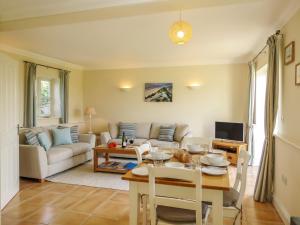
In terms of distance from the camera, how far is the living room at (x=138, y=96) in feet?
8.66

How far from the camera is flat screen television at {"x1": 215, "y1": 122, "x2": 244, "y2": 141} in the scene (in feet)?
17.0

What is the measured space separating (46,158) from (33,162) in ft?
0.69

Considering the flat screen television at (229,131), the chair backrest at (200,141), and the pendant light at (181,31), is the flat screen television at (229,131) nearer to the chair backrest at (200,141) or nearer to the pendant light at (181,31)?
the chair backrest at (200,141)

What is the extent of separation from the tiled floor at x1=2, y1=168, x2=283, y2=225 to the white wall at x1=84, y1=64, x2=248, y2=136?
2.50m

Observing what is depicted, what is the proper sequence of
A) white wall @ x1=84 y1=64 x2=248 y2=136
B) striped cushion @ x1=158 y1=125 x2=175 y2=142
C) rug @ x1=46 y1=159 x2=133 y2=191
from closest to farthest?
rug @ x1=46 y1=159 x2=133 y2=191, striped cushion @ x1=158 y1=125 x2=175 y2=142, white wall @ x1=84 y1=64 x2=248 y2=136

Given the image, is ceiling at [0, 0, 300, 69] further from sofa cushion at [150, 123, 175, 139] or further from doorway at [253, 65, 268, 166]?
sofa cushion at [150, 123, 175, 139]

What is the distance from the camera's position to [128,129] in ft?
19.8

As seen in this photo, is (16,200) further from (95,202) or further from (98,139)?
(98,139)

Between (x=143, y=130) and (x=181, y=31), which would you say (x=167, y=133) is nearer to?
(x=143, y=130)

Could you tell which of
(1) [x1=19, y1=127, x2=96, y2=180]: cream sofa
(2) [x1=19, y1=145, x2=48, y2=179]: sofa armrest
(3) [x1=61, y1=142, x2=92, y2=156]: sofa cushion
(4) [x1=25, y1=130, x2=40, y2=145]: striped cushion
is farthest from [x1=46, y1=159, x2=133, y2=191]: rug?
(4) [x1=25, y1=130, x2=40, y2=145]: striped cushion

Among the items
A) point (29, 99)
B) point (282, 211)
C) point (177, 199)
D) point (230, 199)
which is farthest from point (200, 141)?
point (29, 99)

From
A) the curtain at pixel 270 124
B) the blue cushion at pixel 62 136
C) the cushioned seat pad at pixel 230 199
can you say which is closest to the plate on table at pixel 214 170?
the cushioned seat pad at pixel 230 199

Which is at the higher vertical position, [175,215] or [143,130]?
[143,130]

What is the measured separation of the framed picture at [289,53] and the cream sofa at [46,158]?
13.0ft
